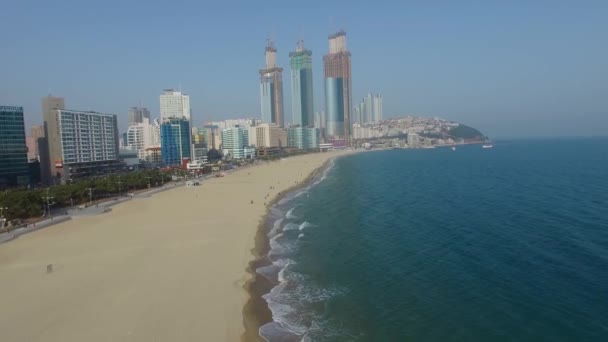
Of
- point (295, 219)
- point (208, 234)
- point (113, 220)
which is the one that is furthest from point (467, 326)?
point (113, 220)

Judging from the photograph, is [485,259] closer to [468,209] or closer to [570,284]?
A: [570,284]

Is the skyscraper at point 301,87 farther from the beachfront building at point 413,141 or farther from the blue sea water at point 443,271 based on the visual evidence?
the blue sea water at point 443,271

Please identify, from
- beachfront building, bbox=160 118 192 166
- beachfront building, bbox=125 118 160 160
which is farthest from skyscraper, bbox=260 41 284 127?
beachfront building, bbox=160 118 192 166

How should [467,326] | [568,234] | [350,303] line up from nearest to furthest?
1. [467,326]
2. [350,303]
3. [568,234]

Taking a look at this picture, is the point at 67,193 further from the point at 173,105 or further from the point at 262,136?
the point at 262,136

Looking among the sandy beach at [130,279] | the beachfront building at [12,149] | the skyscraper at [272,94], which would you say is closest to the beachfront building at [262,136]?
the skyscraper at [272,94]

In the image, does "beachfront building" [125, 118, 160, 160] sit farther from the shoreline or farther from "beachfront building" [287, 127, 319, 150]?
the shoreline
